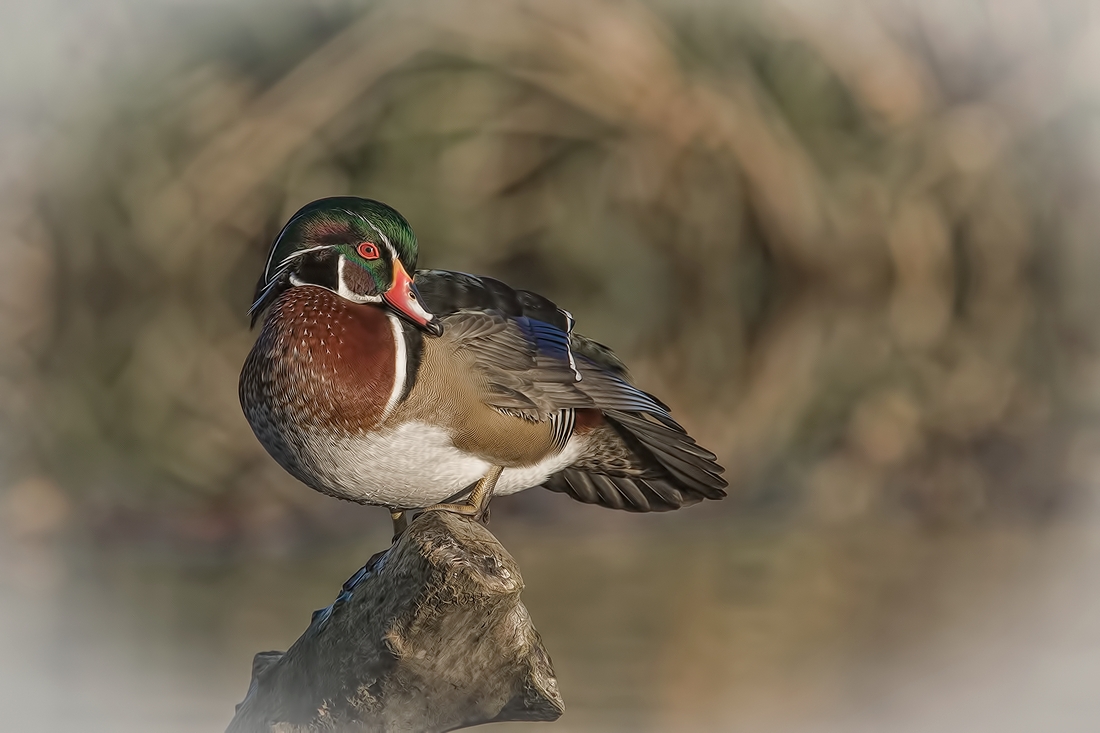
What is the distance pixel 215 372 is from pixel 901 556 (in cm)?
336

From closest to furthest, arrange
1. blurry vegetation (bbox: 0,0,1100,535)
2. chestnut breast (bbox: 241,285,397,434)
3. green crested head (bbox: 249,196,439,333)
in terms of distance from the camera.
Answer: chestnut breast (bbox: 241,285,397,434) → green crested head (bbox: 249,196,439,333) → blurry vegetation (bbox: 0,0,1100,535)

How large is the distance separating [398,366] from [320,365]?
0.54ft

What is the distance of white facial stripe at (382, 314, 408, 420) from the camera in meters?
2.41

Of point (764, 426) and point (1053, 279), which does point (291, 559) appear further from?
point (1053, 279)

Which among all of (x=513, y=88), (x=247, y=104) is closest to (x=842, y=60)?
(x=513, y=88)

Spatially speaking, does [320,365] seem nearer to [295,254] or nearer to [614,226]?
[295,254]

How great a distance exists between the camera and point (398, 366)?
2.45 m

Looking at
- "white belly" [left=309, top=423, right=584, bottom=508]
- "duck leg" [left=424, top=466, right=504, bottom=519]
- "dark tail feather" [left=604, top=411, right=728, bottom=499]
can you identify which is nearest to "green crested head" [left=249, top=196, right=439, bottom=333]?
"white belly" [left=309, top=423, right=584, bottom=508]

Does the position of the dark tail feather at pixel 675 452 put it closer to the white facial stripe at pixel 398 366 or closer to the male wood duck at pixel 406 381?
the male wood duck at pixel 406 381

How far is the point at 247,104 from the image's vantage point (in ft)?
19.7

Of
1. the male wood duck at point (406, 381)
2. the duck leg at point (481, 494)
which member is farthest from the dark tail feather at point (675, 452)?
the duck leg at point (481, 494)

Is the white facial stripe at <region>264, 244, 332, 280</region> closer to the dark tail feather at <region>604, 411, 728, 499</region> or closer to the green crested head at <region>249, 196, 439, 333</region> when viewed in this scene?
the green crested head at <region>249, 196, 439, 333</region>

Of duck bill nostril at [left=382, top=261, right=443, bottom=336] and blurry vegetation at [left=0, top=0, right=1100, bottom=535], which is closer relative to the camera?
duck bill nostril at [left=382, top=261, right=443, bottom=336]

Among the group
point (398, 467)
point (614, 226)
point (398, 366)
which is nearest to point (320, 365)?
point (398, 366)
